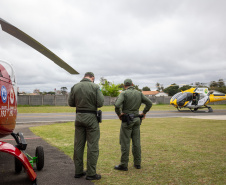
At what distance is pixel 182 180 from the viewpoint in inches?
157

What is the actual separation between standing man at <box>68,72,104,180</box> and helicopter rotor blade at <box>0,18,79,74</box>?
79 cm

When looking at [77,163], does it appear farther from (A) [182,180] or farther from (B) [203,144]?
(B) [203,144]

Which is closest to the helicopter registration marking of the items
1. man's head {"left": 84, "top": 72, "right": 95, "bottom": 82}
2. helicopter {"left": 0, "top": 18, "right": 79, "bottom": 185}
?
helicopter {"left": 0, "top": 18, "right": 79, "bottom": 185}

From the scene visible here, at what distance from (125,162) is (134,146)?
411 millimetres

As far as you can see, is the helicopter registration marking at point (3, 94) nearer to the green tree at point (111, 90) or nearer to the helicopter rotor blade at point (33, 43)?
the helicopter rotor blade at point (33, 43)

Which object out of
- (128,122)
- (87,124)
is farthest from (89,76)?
(128,122)


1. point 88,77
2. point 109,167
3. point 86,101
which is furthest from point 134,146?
point 88,77

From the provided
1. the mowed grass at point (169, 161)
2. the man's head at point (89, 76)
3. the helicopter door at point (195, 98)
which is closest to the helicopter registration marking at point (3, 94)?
the man's head at point (89, 76)

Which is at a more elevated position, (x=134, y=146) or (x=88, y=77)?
(x=88, y=77)

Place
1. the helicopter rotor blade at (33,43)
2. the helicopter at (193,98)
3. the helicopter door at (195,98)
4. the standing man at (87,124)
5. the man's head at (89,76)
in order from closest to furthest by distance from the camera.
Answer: the helicopter rotor blade at (33,43) < the standing man at (87,124) < the man's head at (89,76) < the helicopter at (193,98) < the helicopter door at (195,98)

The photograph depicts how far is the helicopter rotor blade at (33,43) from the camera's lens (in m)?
3.05

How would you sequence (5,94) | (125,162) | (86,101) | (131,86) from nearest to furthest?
(5,94) → (86,101) → (125,162) → (131,86)

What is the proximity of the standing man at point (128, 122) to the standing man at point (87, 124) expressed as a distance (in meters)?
0.67

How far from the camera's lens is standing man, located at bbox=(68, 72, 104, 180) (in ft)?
13.7
